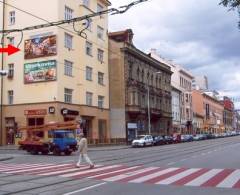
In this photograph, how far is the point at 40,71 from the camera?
178 feet

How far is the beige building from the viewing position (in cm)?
5341

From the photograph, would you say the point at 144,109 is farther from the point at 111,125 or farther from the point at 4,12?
the point at 4,12

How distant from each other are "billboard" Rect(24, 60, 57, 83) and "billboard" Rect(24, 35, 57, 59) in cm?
97

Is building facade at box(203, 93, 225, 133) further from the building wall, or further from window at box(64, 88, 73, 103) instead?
window at box(64, 88, 73, 103)

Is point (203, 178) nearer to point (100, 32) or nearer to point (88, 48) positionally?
point (88, 48)

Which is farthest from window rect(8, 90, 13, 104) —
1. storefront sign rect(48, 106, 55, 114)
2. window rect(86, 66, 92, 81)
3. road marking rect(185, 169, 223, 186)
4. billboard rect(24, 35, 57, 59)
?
→ road marking rect(185, 169, 223, 186)

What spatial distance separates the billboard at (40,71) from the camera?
175 ft

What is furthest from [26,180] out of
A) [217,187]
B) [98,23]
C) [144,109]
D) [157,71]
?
[157,71]

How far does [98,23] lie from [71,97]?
42.2 feet

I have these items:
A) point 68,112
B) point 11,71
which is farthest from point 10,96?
point 68,112

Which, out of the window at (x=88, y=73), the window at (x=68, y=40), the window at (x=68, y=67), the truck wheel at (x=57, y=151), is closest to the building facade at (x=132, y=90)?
the window at (x=88, y=73)

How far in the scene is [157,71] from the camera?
3376 inches

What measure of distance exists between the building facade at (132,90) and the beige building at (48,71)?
21.3 feet

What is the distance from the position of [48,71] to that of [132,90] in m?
19.7
